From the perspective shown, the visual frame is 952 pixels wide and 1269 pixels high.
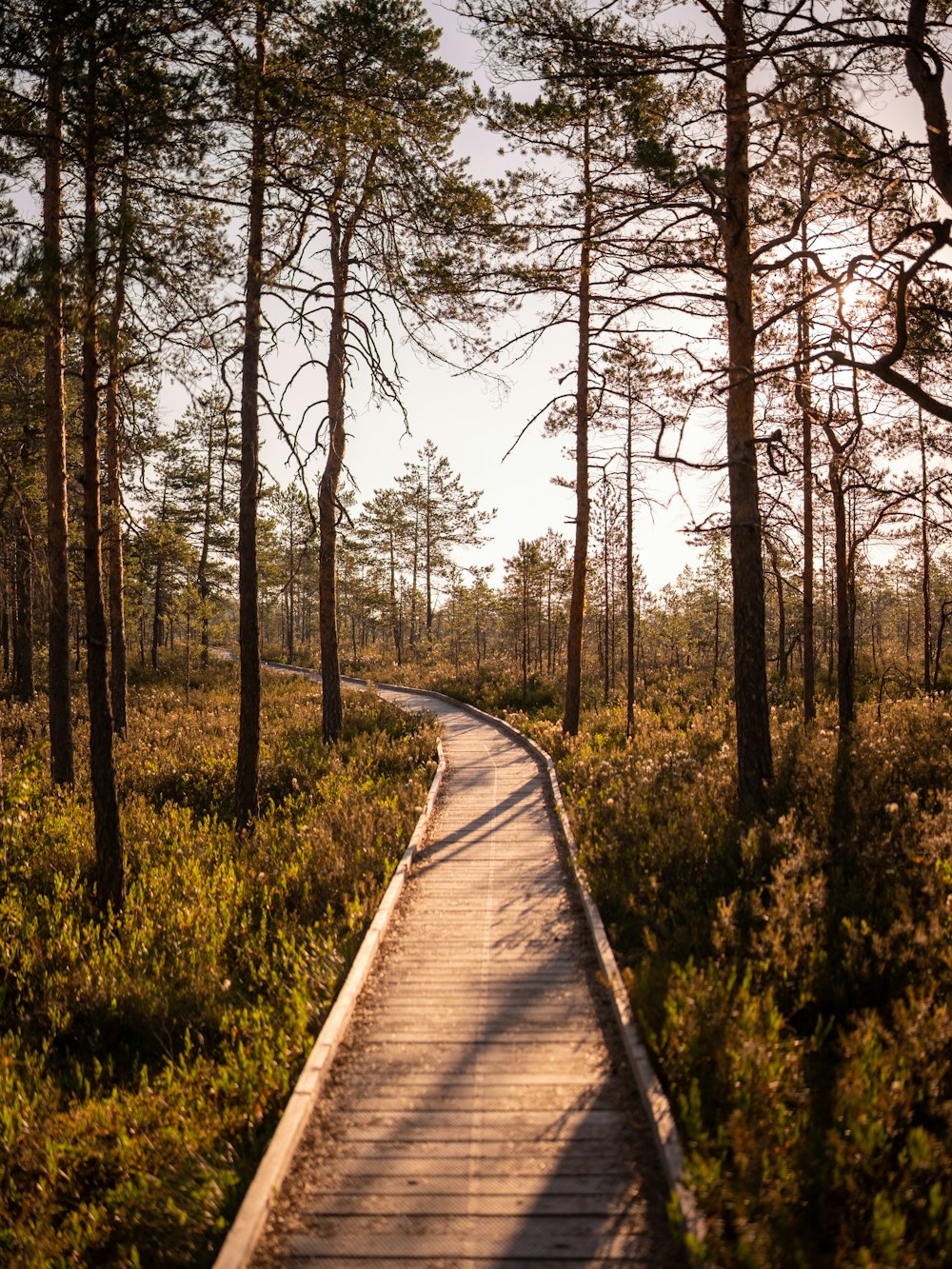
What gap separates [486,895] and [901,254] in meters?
7.51

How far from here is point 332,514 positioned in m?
17.2

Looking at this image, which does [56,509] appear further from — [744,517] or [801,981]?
[801,981]

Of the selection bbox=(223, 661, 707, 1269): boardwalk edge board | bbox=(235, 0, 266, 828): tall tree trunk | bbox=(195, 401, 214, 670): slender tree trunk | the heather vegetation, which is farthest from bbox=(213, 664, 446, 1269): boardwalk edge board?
bbox=(195, 401, 214, 670): slender tree trunk

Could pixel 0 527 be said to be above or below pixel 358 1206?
above

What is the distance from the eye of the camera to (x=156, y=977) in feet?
22.2

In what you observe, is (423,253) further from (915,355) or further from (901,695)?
(901,695)

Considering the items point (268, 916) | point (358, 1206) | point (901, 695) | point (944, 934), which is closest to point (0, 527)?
point (268, 916)

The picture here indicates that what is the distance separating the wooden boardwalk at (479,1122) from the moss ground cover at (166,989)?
0.46m

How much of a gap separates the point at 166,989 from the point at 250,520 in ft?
22.4

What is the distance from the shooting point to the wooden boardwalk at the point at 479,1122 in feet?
12.1

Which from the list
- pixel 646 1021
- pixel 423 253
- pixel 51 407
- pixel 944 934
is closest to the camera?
pixel 646 1021

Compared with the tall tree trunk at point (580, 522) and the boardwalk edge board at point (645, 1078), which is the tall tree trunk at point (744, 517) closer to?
the boardwalk edge board at point (645, 1078)

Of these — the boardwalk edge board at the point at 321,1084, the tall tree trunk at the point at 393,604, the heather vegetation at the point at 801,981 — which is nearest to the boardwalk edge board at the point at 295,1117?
the boardwalk edge board at the point at 321,1084

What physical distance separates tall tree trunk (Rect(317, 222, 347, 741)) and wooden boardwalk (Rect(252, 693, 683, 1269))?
9.61m
